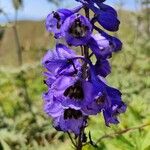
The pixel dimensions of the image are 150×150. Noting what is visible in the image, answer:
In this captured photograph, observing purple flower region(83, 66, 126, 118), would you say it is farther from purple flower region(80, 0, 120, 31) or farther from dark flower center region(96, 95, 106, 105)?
purple flower region(80, 0, 120, 31)

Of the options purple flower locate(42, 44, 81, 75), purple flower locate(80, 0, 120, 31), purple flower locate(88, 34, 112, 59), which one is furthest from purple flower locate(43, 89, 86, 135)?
purple flower locate(80, 0, 120, 31)

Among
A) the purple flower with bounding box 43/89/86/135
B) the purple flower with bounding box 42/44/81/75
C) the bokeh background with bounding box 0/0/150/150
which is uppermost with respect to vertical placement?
the purple flower with bounding box 42/44/81/75

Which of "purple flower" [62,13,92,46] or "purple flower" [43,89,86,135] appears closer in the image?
"purple flower" [62,13,92,46]

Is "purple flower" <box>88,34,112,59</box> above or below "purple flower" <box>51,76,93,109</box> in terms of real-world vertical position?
above

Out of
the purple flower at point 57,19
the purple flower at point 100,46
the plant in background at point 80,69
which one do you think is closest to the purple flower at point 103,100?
the plant in background at point 80,69

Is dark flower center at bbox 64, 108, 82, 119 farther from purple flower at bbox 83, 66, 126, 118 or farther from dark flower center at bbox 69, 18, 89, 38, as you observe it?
dark flower center at bbox 69, 18, 89, 38

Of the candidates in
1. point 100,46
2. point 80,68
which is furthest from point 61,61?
point 100,46

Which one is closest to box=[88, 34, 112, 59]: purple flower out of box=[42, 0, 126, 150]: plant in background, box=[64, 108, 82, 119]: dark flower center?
box=[42, 0, 126, 150]: plant in background

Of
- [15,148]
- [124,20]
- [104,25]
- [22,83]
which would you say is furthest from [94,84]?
[124,20]
